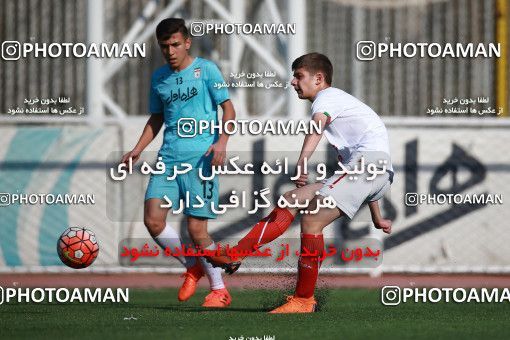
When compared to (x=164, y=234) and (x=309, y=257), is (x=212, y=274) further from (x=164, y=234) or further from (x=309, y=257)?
(x=309, y=257)

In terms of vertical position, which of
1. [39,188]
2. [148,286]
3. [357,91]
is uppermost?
[357,91]

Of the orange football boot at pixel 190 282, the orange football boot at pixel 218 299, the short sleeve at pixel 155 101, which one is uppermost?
the short sleeve at pixel 155 101

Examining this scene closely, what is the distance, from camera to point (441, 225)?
11.9 meters

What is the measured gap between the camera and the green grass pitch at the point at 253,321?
270 inches

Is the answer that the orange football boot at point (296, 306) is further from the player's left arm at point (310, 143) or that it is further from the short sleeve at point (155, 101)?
the short sleeve at point (155, 101)

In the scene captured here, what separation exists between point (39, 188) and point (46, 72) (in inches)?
70.5

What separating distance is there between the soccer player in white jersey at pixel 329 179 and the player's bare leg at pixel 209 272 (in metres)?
0.72

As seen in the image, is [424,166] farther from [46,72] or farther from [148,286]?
[46,72]

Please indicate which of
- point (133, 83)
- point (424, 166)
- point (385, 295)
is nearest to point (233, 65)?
point (133, 83)

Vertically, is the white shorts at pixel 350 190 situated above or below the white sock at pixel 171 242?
above

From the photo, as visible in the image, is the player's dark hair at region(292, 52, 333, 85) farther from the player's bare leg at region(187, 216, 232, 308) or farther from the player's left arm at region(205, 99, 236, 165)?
the player's bare leg at region(187, 216, 232, 308)

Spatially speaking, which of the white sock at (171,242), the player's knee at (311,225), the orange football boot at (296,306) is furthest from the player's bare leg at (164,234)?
the player's knee at (311,225)

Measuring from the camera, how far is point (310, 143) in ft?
24.8

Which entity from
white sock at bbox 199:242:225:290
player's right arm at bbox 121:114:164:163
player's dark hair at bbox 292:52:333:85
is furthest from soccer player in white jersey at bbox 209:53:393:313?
player's right arm at bbox 121:114:164:163
